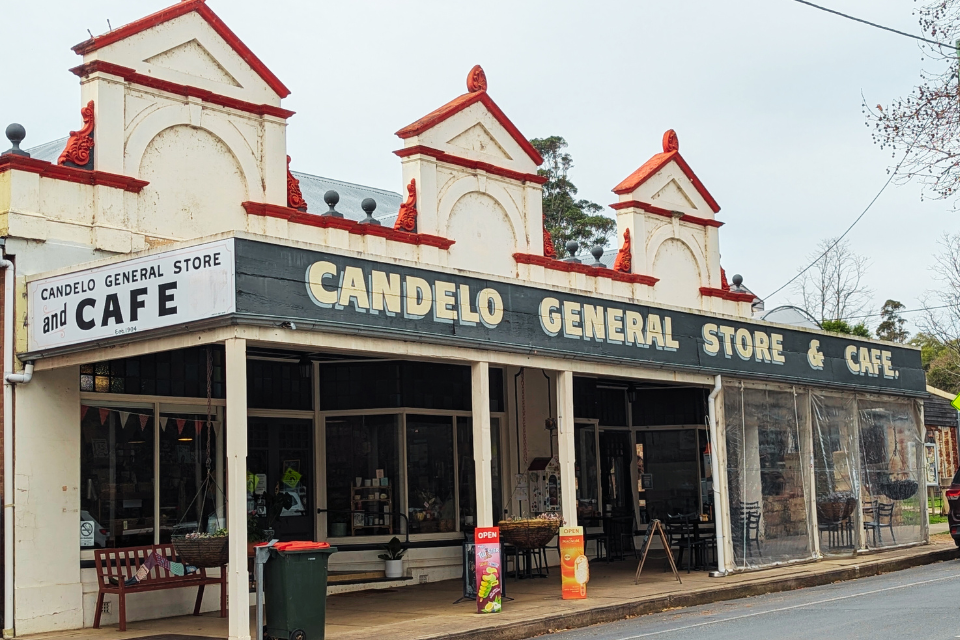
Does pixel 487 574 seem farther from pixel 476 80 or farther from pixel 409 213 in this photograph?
pixel 476 80

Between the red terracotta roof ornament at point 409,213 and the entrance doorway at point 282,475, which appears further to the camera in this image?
the red terracotta roof ornament at point 409,213

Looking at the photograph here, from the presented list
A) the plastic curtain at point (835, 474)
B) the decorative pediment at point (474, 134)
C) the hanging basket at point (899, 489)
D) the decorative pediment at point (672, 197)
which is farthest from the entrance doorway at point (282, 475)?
the hanging basket at point (899, 489)

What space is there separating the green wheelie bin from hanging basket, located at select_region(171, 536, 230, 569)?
75cm

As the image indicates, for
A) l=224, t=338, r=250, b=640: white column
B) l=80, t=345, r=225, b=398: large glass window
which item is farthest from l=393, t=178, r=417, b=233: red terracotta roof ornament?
l=224, t=338, r=250, b=640: white column

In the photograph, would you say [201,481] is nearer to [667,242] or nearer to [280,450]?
[280,450]

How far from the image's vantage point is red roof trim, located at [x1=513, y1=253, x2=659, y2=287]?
1956 centimetres

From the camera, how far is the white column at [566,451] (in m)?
14.8

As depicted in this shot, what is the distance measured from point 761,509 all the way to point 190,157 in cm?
1035

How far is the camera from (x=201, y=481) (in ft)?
50.2

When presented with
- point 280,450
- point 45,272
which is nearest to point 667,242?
point 280,450

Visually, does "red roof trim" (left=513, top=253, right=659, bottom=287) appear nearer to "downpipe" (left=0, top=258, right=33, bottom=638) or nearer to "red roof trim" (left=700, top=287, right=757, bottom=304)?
"red roof trim" (left=700, top=287, right=757, bottom=304)

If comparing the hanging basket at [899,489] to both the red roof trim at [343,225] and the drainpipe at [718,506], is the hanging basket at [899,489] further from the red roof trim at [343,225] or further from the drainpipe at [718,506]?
the red roof trim at [343,225]

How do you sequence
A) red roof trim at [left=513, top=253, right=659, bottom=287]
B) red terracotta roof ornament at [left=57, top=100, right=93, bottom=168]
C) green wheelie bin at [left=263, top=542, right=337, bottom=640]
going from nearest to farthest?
green wheelie bin at [left=263, top=542, right=337, bottom=640] → red terracotta roof ornament at [left=57, top=100, right=93, bottom=168] → red roof trim at [left=513, top=253, right=659, bottom=287]

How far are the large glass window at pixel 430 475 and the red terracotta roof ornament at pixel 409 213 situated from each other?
299 centimetres
